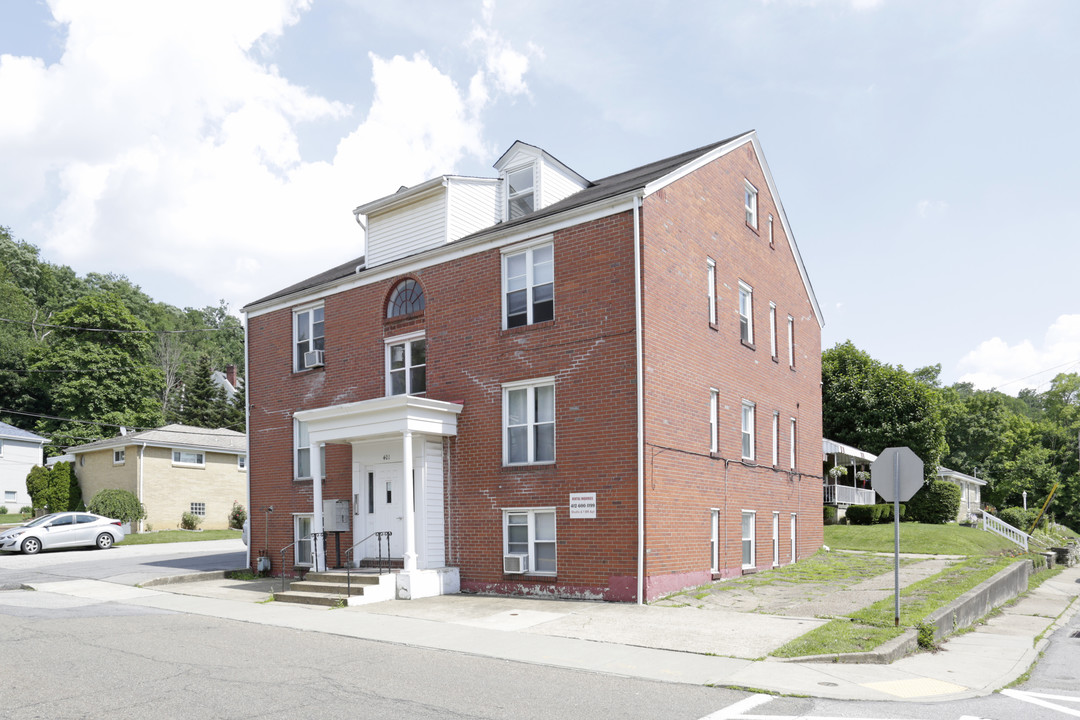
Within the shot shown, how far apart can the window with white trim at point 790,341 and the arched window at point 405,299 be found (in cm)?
1093

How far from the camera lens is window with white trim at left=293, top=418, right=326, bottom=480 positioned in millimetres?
21922

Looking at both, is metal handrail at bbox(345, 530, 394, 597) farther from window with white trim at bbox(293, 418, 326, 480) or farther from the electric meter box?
window with white trim at bbox(293, 418, 326, 480)

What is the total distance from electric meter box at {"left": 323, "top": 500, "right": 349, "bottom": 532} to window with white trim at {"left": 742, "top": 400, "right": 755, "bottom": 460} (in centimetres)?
965

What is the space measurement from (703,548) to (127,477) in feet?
102

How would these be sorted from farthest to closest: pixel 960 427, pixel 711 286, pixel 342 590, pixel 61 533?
pixel 960 427 < pixel 61 533 < pixel 711 286 < pixel 342 590

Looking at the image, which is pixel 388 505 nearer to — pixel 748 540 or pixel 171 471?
pixel 748 540

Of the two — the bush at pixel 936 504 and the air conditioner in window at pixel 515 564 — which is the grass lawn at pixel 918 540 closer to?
the bush at pixel 936 504

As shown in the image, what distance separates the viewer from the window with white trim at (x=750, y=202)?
22.4 meters

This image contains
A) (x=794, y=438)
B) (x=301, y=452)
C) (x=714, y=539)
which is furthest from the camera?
(x=794, y=438)

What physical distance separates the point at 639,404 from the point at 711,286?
16.3ft

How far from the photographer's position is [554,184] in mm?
21031

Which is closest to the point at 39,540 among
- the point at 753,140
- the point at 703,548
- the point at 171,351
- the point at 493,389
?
the point at 493,389

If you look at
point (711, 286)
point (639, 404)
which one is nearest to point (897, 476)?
point (639, 404)

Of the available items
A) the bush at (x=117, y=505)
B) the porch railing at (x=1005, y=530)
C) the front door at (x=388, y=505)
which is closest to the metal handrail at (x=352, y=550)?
the front door at (x=388, y=505)
